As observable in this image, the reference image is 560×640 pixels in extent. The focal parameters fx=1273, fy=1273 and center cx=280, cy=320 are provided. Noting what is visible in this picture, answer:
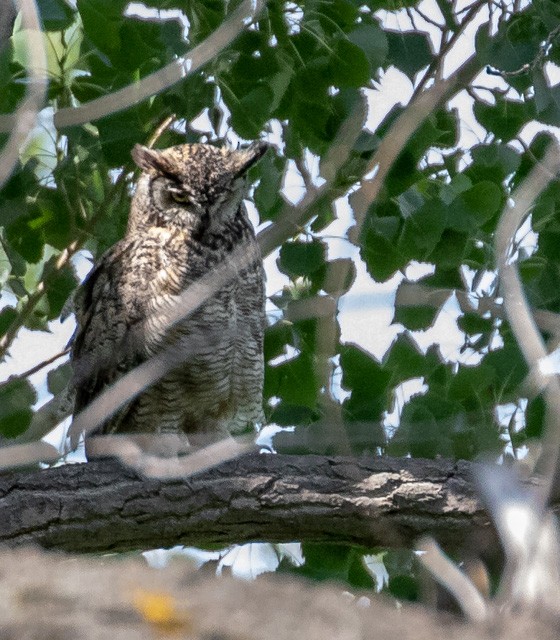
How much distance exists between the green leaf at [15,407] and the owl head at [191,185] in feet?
2.22

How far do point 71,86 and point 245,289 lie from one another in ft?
2.53

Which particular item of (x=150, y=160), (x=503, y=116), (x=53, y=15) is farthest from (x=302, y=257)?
(x=53, y=15)

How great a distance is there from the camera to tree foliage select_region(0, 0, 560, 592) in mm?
2994

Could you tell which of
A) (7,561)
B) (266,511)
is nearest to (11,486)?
(266,511)

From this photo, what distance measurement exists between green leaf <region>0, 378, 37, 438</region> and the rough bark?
199 cm

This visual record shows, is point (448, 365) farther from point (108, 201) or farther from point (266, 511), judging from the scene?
point (108, 201)

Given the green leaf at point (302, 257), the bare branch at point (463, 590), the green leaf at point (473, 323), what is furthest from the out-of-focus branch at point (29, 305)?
the bare branch at point (463, 590)

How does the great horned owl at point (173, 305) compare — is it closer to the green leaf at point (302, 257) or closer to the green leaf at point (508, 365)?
the green leaf at point (302, 257)

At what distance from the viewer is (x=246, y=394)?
355 centimetres

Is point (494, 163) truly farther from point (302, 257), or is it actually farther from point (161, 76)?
point (161, 76)

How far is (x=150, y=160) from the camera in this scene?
3.45m

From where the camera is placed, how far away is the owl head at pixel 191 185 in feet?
11.4

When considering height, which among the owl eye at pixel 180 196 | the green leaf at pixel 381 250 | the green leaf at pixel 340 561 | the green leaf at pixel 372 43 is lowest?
the green leaf at pixel 340 561

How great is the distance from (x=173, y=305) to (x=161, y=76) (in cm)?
78
